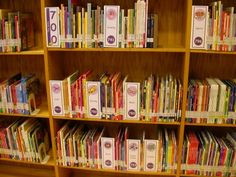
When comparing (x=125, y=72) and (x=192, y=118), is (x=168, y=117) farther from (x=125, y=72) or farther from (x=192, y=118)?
(x=125, y=72)

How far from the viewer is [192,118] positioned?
1740 mm

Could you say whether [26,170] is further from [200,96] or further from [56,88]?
[200,96]

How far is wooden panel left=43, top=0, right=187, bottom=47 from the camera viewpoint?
6.07ft

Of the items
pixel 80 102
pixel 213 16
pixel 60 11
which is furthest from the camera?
pixel 80 102

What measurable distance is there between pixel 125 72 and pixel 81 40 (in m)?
0.49

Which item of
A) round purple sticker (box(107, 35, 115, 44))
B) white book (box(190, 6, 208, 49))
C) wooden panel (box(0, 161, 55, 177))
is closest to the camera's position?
white book (box(190, 6, 208, 49))

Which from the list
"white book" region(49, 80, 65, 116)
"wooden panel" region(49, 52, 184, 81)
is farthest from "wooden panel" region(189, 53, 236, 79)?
"white book" region(49, 80, 65, 116)

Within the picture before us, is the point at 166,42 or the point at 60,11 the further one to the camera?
the point at 166,42

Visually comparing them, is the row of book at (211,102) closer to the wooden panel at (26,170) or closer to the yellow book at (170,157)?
the yellow book at (170,157)

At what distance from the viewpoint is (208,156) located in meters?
1.77

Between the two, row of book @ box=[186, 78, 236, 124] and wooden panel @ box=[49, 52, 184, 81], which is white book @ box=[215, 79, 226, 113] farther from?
wooden panel @ box=[49, 52, 184, 81]

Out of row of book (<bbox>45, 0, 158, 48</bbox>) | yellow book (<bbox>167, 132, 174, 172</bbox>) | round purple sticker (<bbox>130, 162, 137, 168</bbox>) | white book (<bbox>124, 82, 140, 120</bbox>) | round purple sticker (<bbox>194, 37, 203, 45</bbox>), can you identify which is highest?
row of book (<bbox>45, 0, 158, 48</bbox>)

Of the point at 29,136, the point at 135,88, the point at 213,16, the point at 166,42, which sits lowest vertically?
the point at 29,136

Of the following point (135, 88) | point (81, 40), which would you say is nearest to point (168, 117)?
point (135, 88)
